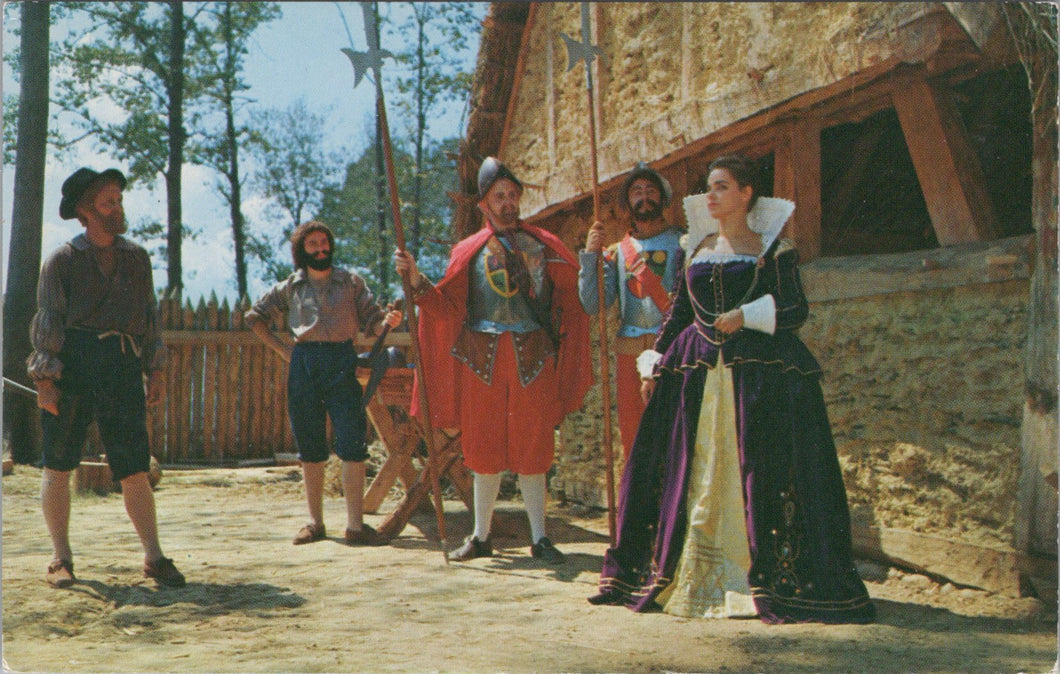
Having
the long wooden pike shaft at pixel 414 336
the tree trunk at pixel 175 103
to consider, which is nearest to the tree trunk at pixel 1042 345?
the long wooden pike shaft at pixel 414 336

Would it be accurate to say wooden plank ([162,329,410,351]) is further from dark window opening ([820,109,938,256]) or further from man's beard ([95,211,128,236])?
dark window opening ([820,109,938,256])

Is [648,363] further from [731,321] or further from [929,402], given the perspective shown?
[929,402]

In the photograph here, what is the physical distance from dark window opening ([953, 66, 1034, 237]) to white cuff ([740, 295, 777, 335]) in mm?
1746

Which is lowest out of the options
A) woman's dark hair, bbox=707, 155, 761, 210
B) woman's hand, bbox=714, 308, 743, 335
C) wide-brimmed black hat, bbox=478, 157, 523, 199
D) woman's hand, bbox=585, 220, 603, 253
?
woman's hand, bbox=714, 308, 743, 335

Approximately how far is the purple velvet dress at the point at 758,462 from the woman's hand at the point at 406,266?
1386mm

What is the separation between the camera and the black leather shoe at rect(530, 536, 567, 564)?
5047 mm

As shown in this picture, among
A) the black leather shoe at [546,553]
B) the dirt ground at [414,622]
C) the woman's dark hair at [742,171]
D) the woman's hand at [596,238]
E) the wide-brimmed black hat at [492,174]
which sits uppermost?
the wide-brimmed black hat at [492,174]

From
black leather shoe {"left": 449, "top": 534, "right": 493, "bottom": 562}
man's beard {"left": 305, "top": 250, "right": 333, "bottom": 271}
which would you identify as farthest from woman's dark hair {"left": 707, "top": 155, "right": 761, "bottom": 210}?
man's beard {"left": 305, "top": 250, "right": 333, "bottom": 271}

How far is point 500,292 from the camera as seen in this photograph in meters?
5.13

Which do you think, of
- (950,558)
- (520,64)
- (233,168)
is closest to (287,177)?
(233,168)

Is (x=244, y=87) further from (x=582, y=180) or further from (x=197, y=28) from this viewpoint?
(x=582, y=180)

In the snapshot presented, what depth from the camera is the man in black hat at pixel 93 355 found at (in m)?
4.14

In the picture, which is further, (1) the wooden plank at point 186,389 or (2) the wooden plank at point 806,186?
(1) the wooden plank at point 186,389

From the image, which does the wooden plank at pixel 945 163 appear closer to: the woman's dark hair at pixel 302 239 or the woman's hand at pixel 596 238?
the woman's hand at pixel 596 238
